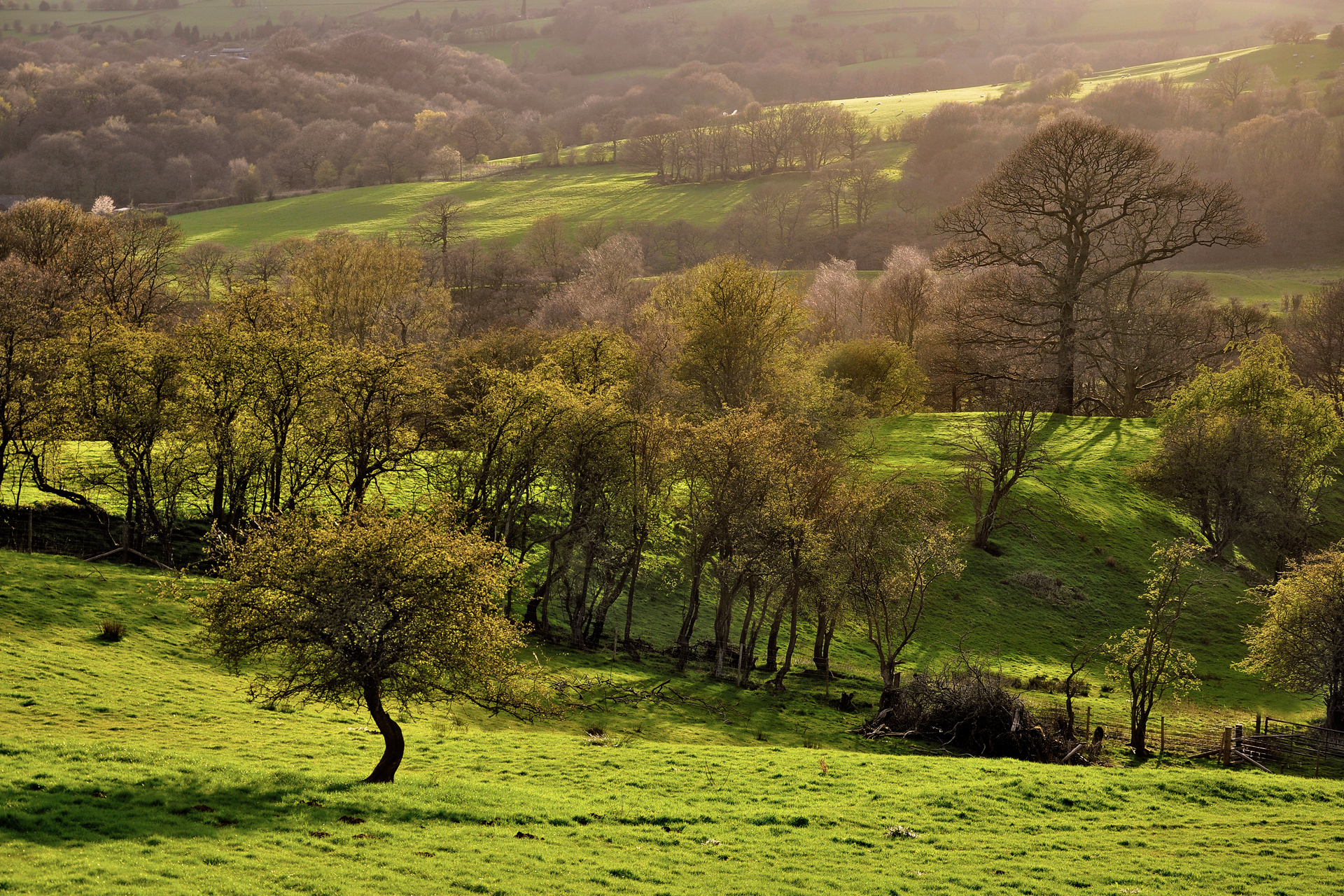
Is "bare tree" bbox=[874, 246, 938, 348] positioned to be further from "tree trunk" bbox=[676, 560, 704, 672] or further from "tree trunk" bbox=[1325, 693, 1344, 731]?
"tree trunk" bbox=[1325, 693, 1344, 731]

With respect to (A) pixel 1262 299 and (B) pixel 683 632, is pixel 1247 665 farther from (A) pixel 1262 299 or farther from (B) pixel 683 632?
(A) pixel 1262 299

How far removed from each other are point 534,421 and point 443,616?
26.2 metres

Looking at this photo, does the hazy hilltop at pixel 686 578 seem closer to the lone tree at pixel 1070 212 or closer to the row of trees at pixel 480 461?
the row of trees at pixel 480 461

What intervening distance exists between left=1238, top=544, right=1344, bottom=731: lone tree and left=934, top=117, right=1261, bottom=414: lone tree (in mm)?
39051

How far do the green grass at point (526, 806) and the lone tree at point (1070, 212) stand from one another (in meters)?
52.3

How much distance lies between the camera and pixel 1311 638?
46188 mm

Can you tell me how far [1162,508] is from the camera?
7356cm

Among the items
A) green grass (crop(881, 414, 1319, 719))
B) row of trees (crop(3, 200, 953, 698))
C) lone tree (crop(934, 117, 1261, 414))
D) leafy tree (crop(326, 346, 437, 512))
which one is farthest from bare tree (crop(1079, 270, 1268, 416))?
leafy tree (crop(326, 346, 437, 512))

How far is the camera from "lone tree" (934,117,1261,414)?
259 ft

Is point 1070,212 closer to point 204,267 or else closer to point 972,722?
point 972,722

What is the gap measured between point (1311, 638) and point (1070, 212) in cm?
4781

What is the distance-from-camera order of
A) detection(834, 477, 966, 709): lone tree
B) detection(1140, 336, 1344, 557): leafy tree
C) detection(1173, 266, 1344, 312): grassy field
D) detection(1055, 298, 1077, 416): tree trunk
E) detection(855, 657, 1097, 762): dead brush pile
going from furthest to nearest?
detection(1173, 266, 1344, 312): grassy field
detection(1055, 298, 1077, 416): tree trunk
detection(1140, 336, 1344, 557): leafy tree
detection(834, 477, 966, 709): lone tree
detection(855, 657, 1097, 762): dead brush pile

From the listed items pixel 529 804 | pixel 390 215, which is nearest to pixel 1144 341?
pixel 529 804

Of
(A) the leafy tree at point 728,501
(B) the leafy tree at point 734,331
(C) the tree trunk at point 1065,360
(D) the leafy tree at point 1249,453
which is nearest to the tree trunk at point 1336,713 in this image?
(D) the leafy tree at point 1249,453
